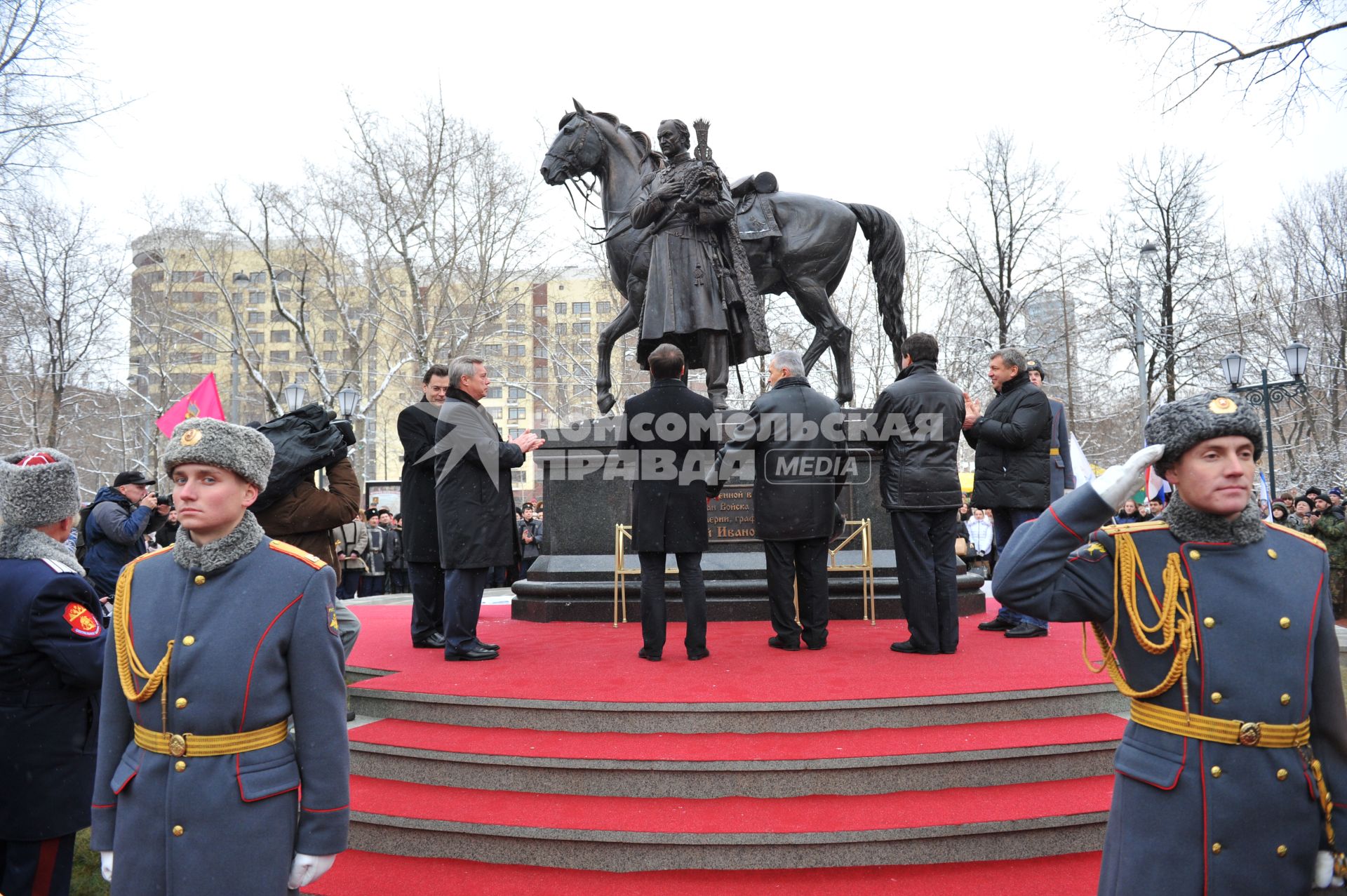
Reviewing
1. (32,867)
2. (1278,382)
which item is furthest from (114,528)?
(1278,382)

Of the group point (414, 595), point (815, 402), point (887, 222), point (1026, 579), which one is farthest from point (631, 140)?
point (1026, 579)

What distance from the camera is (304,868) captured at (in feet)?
7.17

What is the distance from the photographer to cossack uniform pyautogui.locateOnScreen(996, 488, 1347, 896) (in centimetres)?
192

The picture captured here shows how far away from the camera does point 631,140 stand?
30.0ft

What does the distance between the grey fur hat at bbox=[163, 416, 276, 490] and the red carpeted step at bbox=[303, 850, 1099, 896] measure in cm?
201

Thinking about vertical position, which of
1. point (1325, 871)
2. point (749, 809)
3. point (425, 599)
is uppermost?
point (425, 599)

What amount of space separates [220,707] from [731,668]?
360cm

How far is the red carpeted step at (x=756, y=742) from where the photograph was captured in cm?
407

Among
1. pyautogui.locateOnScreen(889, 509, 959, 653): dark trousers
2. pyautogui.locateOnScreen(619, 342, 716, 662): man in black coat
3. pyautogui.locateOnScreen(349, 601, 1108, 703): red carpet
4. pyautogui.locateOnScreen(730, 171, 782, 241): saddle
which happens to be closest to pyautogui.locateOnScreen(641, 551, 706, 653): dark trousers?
pyautogui.locateOnScreen(619, 342, 716, 662): man in black coat

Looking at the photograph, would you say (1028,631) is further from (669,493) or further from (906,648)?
(669,493)

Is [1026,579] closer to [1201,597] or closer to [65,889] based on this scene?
[1201,597]

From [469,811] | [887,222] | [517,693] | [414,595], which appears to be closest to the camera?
[469,811]

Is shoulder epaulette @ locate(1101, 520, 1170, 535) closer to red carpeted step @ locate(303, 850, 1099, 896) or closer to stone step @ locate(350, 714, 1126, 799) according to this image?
red carpeted step @ locate(303, 850, 1099, 896)

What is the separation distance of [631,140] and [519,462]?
15.3 feet
